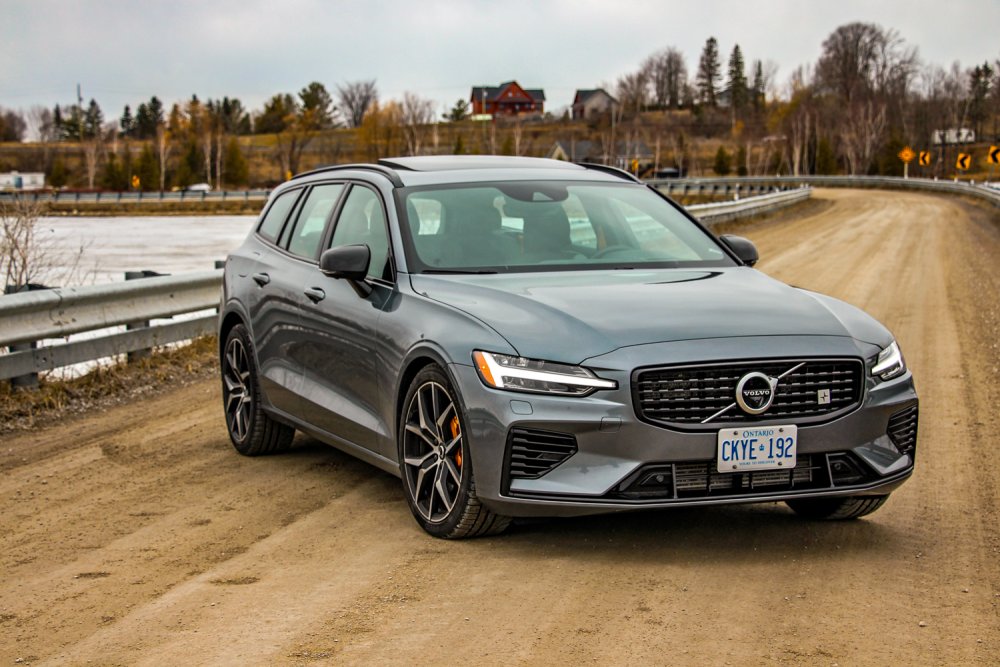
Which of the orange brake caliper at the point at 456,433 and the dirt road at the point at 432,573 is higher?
the orange brake caliper at the point at 456,433

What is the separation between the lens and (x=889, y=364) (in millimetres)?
5574

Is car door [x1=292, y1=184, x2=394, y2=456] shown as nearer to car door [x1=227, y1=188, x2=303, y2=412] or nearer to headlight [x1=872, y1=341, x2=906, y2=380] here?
car door [x1=227, y1=188, x2=303, y2=412]

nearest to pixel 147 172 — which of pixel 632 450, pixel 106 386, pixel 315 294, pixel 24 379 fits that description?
pixel 106 386

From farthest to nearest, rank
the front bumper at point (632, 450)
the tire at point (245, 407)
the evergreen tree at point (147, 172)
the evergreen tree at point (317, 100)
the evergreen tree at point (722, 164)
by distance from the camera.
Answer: the evergreen tree at point (317, 100)
the evergreen tree at point (722, 164)
the evergreen tree at point (147, 172)
the tire at point (245, 407)
the front bumper at point (632, 450)

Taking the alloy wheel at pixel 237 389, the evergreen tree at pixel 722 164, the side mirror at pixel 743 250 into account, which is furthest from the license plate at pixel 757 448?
the evergreen tree at pixel 722 164

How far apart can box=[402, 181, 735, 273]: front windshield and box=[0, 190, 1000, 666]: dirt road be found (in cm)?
125

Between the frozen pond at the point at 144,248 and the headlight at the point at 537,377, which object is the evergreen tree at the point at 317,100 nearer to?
the frozen pond at the point at 144,248

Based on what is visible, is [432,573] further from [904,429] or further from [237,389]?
[237,389]

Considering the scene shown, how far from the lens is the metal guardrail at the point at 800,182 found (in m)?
59.2

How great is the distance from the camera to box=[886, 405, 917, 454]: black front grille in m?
5.54

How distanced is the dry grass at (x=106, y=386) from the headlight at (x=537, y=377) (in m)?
4.99

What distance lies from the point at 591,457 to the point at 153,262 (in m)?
25.5

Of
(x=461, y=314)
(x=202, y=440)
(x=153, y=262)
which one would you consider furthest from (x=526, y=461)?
(x=153, y=262)

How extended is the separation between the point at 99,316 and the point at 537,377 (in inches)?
248
